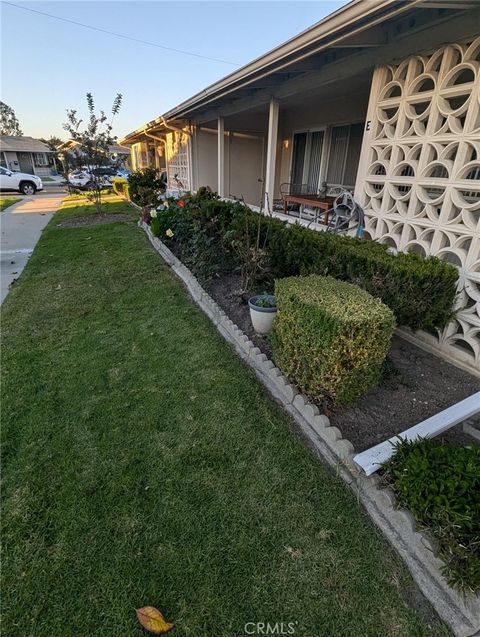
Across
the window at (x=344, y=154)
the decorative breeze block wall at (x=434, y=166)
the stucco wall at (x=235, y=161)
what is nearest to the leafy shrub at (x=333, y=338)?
the decorative breeze block wall at (x=434, y=166)

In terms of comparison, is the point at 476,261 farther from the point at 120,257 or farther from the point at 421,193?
the point at 120,257

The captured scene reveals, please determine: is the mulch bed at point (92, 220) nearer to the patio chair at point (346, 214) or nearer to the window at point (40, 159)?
the patio chair at point (346, 214)

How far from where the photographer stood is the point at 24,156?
3966 cm

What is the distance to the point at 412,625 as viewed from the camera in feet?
4.67

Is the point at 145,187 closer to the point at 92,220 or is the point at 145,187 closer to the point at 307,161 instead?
the point at 92,220

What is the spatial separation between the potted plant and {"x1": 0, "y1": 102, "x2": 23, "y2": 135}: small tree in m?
82.2

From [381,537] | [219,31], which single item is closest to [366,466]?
[381,537]

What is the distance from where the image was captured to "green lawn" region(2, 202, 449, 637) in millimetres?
1464

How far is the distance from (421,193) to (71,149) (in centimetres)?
1144

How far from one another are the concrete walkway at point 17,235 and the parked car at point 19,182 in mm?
6152

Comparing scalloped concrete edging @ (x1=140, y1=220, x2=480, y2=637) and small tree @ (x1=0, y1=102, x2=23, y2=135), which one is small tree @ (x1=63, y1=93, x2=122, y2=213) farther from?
small tree @ (x1=0, y1=102, x2=23, y2=135)

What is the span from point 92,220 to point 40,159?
140 feet

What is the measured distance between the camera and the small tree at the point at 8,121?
6303cm

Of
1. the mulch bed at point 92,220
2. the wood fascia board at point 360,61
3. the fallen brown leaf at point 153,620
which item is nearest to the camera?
the fallen brown leaf at point 153,620
